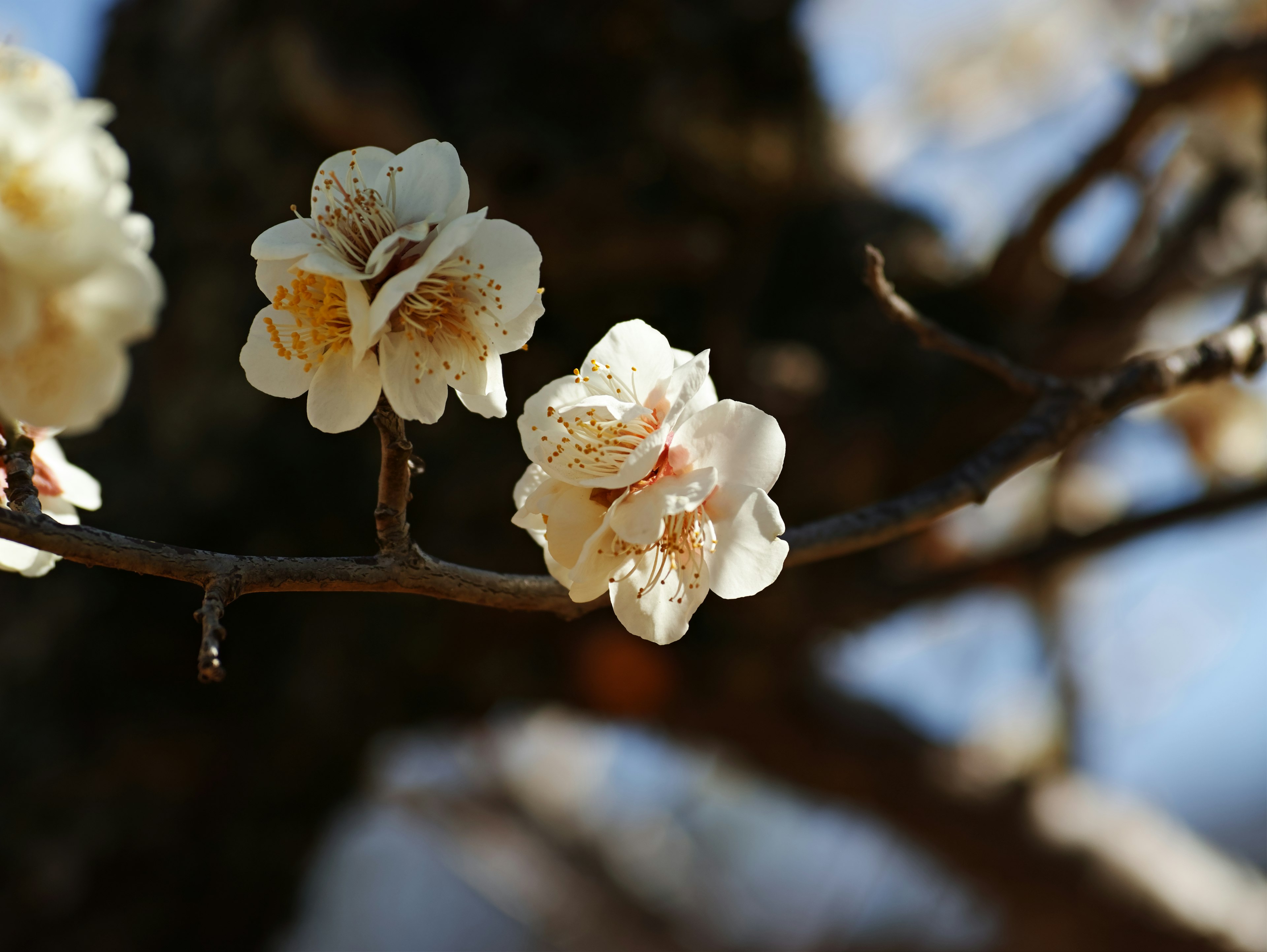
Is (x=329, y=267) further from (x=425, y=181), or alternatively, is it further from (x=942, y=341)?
(x=942, y=341)

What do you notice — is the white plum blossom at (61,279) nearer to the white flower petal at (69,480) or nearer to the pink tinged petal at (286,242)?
the pink tinged petal at (286,242)

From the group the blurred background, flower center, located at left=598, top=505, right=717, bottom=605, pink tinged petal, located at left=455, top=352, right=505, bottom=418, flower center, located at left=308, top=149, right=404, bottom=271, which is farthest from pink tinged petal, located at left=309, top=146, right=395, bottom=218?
the blurred background

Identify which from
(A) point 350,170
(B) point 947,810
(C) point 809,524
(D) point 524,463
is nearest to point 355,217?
(A) point 350,170

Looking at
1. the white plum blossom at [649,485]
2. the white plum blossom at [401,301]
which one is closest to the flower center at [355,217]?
the white plum blossom at [401,301]

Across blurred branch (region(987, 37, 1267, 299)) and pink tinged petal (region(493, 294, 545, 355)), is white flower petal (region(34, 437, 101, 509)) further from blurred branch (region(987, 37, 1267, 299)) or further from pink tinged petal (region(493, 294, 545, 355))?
blurred branch (region(987, 37, 1267, 299))

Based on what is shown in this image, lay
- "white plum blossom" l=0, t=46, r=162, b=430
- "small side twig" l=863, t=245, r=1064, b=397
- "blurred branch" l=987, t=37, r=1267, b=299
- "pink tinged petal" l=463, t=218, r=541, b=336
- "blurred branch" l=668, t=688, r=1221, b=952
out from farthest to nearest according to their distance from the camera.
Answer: "blurred branch" l=668, t=688, r=1221, b=952 → "blurred branch" l=987, t=37, r=1267, b=299 → "small side twig" l=863, t=245, r=1064, b=397 → "pink tinged petal" l=463, t=218, r=541, b=336 → "white plum blossom" l=0, t=46, r=162, b=430

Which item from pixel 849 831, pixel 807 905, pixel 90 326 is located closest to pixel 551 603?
pixel 90 326

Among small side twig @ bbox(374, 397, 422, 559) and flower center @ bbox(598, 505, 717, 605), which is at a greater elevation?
flower center @ bbox(598, 505, 717, 605)
